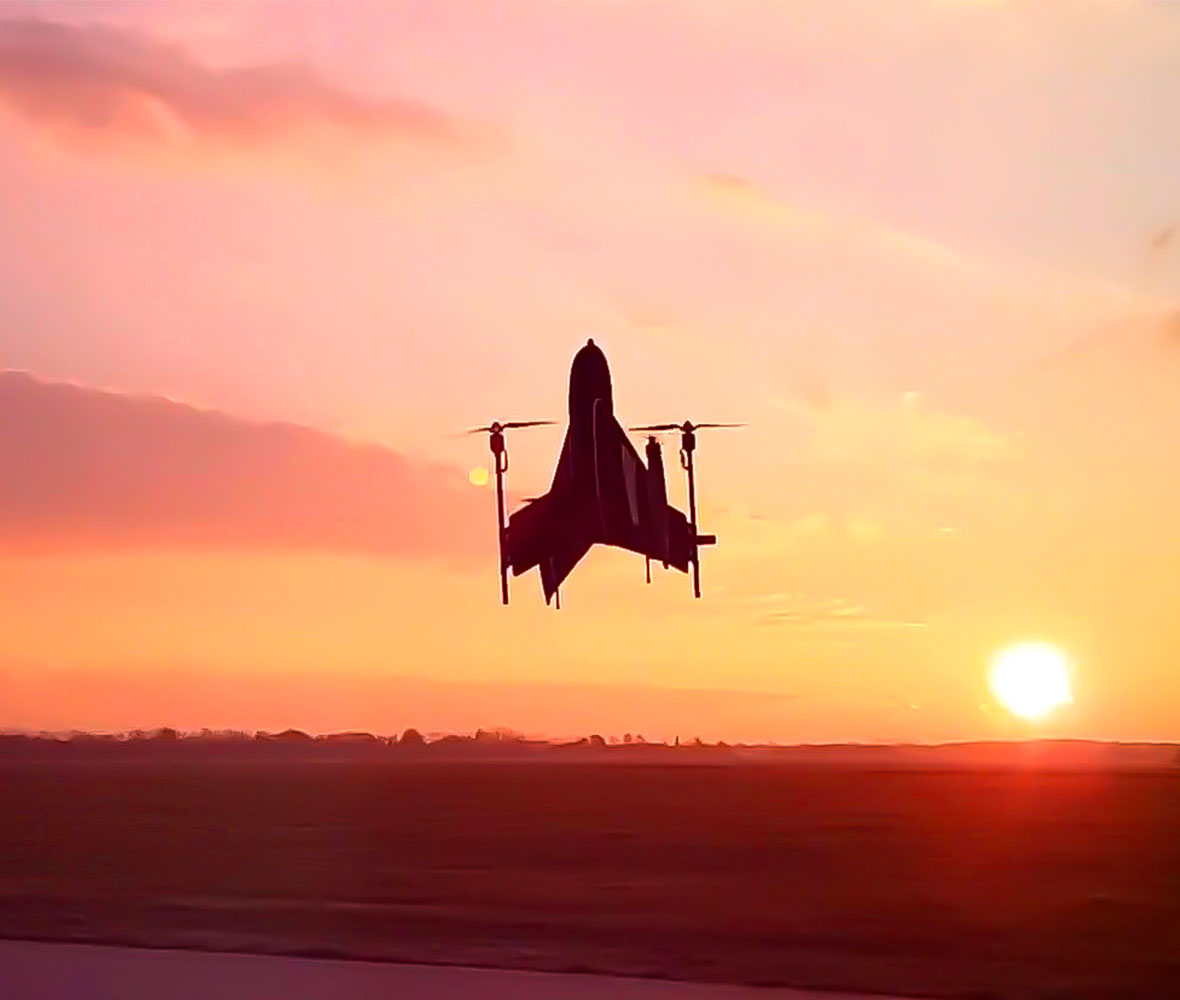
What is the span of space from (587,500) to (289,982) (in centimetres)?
837

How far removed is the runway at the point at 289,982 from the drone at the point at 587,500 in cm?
553

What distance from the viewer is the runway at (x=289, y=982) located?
66.8 feet

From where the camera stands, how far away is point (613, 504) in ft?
64.0

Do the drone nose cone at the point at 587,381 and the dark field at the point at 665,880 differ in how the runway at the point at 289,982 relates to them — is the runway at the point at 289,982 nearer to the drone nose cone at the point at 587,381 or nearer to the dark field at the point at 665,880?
the dark field at the point at 665,880

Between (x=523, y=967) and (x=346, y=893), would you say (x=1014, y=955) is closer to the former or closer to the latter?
(x=523, y=967)

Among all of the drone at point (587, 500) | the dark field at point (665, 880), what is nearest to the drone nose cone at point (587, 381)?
the drone at point (587, 500)

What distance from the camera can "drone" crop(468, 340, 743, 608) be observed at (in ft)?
63.1

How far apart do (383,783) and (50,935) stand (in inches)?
2585

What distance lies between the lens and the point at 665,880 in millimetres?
40750

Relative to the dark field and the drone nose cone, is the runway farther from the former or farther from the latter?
the drone nose cone

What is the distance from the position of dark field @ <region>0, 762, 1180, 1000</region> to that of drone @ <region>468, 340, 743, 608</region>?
8503 millimetres

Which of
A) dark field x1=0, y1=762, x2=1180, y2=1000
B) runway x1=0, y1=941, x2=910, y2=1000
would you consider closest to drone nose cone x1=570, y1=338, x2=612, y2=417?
runway x1=0, y1=941, x2=910, y2=1000

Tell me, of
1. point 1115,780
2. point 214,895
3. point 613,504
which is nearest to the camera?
point 613,504

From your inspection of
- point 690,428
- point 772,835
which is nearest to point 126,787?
point 772,835
